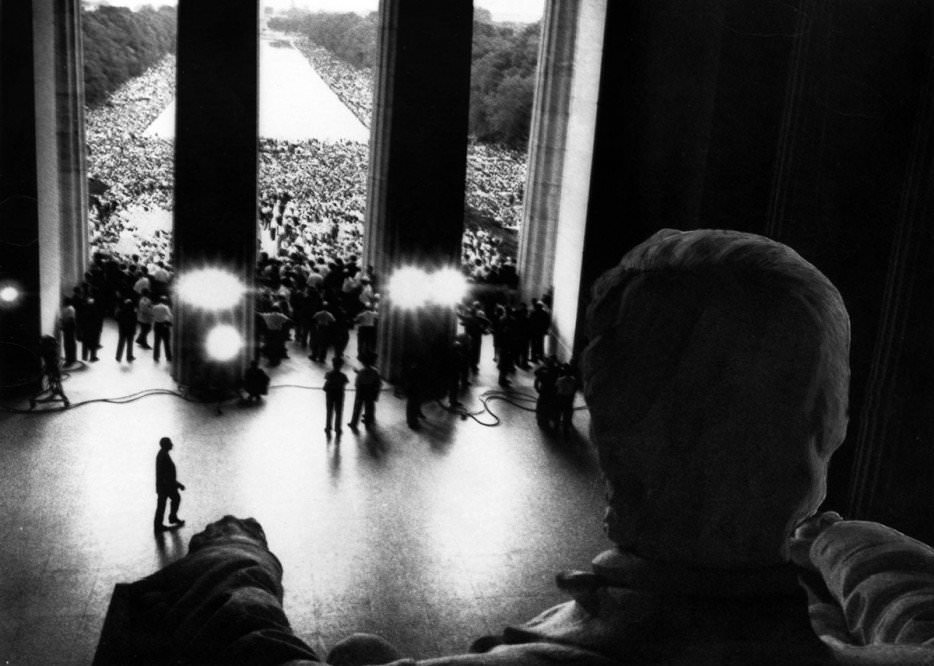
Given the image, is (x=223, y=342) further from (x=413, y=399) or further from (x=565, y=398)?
(x=565, y=398)

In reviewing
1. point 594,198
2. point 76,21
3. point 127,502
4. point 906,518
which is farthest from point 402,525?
point 76,21

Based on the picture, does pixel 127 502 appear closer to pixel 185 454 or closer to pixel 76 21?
pixel 185 454

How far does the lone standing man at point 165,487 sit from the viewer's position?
11695 millimetres

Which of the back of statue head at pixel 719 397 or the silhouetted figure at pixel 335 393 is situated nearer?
the back of statue head at pixel 719 397

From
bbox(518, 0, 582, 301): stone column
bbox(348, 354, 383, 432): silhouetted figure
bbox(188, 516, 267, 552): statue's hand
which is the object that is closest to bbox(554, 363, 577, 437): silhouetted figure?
bbox(348, 354, 383, 432): silhouetted figure

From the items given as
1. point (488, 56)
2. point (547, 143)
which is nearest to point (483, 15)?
point (488, 56)

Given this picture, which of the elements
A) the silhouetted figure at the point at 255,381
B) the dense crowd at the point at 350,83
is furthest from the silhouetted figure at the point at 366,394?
the dense crowd at the point at 350,83

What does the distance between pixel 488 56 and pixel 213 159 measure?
794 centimetres

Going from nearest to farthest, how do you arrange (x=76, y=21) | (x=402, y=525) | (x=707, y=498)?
1. (x=707, y=498)
2. (x=402, y=525)
3. (x=76, y=21)

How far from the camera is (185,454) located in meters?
14.6

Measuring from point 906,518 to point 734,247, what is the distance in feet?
31.8

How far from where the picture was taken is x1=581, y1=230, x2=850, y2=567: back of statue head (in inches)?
76.5

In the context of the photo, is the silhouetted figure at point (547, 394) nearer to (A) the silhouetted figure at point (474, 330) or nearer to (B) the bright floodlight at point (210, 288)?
(A) the silhouetted figure at point (474, 330)

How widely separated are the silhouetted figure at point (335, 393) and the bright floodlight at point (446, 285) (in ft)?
10.3
